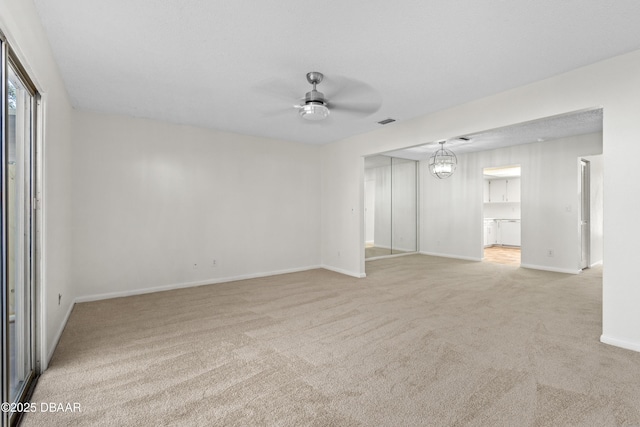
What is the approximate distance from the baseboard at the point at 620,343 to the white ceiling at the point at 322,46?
2502 millimetres

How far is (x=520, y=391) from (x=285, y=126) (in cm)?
433

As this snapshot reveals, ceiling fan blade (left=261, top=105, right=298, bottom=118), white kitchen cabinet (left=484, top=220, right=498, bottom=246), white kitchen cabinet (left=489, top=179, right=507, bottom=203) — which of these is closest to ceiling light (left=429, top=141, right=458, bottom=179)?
ceiling fan blade (left=261, top=105, right=298, bottom=118)

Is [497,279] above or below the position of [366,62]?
below

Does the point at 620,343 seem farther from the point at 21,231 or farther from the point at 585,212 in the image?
the point at 21,231

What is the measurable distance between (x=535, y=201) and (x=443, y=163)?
77.6 inches

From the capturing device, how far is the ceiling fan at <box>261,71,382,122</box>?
3070mm

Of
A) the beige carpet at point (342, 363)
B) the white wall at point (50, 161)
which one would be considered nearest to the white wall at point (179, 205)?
the white wall at point (50, 161)

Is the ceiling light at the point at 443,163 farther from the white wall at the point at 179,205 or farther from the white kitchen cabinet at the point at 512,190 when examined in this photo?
the white kitchen cabinet at the point at 512,190

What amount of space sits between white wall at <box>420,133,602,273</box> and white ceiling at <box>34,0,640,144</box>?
3585 mm

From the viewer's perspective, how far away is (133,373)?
2.31 metres

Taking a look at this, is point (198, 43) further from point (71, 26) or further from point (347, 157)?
point (347, 157)

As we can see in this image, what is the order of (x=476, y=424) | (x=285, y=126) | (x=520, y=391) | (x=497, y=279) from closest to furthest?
(x=476, y=424)
(x=520, y=391)
(x=285, y=126)
(x=497, y=279)

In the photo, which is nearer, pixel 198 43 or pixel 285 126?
pixel 198 43

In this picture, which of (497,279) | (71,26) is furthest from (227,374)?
(497,279)
